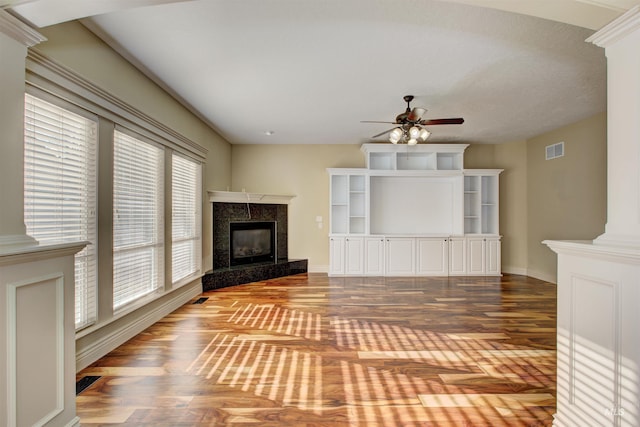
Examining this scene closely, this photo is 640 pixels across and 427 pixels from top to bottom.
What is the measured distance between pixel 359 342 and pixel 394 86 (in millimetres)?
2802

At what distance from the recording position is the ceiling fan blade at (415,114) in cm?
341

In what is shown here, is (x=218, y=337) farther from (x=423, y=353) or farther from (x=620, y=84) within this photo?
(x=620, y=84)

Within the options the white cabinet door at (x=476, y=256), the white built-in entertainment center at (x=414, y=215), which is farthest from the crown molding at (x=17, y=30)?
the white cabinet door at (x=476, y=256)

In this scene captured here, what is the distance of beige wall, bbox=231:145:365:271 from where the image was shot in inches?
256

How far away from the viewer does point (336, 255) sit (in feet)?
19.9

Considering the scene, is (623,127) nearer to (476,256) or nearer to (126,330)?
(126,330)

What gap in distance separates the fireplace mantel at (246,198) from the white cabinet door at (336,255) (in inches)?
51.4

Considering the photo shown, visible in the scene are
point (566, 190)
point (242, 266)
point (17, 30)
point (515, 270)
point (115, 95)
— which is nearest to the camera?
point (17, 30)

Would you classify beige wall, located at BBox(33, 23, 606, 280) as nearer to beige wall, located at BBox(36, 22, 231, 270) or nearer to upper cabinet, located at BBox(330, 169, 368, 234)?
beige wall, located at BBox(36, 22, 231, 270)

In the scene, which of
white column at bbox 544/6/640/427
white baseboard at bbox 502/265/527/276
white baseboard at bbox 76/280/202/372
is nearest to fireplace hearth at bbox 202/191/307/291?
white baseboard at bbox 76/280/202/372

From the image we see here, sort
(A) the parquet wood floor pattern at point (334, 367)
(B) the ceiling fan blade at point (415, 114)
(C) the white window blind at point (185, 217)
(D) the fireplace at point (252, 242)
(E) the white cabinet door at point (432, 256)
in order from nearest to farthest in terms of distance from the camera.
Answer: (A) the parquet wood floor pattern at point (334, 367) < (B) the ceiling fan blade at point (415, 114) < (C) the white window blind at point (185, 217) < (D) the fireplace at point (252, 242) < (E) the white cabinet door at point (432, 256)

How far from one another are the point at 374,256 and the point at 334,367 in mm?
3737

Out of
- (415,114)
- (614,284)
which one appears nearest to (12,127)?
(614,284)

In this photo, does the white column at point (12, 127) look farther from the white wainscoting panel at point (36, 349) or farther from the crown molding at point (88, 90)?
the crown molding at point (88, 90)
